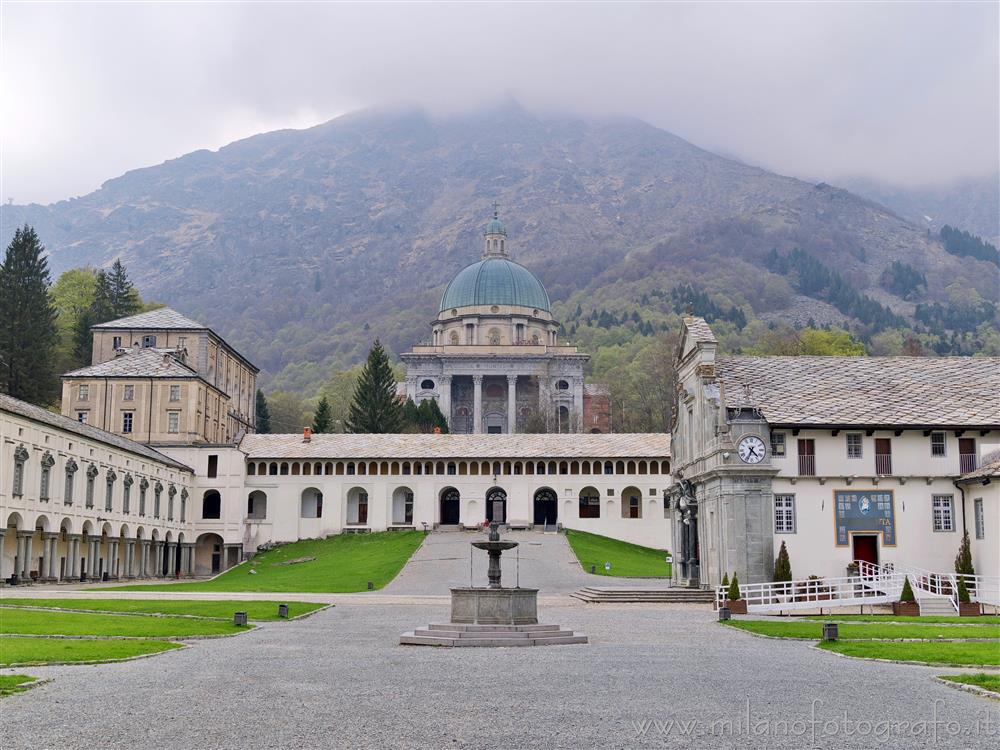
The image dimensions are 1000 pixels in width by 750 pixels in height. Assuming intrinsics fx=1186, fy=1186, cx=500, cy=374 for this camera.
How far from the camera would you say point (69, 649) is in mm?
25719

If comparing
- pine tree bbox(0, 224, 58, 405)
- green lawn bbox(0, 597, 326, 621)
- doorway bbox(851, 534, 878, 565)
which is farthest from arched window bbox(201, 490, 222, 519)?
doorway bbox(851, 534, 878, 565)

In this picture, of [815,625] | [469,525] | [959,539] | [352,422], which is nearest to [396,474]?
[469,525]

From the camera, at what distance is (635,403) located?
412ft

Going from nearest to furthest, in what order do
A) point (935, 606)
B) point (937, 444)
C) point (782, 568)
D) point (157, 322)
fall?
point (935, 606) < point (782, 568) < point (937, 444) < point (157, 322)

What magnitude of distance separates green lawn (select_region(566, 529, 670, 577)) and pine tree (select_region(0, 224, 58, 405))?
150ft

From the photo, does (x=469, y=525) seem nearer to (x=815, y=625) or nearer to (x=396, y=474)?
(x=396, y=474)

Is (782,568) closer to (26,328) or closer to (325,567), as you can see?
(325,567)

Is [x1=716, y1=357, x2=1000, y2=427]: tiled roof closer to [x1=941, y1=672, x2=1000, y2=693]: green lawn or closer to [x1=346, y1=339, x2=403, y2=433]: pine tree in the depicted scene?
[x1=941, y1=672, x2=1000, y2=693]: green lawn

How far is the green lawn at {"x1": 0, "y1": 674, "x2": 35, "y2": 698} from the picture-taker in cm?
1894

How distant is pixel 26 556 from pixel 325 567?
19.3 meters

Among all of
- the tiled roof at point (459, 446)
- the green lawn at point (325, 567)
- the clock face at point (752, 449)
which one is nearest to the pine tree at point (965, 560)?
the clock face at point (752, 449)

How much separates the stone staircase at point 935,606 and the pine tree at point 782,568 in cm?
496

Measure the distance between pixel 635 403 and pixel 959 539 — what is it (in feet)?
252

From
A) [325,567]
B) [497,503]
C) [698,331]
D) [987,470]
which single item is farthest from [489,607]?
[497,503]
